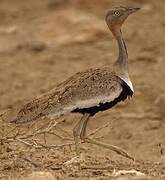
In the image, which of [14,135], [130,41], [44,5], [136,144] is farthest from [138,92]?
[44,5]

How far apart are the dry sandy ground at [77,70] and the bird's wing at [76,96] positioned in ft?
1.07

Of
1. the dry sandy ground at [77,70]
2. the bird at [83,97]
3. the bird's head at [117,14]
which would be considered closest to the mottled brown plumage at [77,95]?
the bird at [83,97]

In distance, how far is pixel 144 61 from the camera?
40.4 feet

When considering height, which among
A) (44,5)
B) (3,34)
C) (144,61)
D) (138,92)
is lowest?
(138,92)

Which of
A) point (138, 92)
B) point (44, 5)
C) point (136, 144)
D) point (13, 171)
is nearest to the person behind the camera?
point (13, 171)

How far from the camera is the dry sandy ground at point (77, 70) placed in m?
6.64

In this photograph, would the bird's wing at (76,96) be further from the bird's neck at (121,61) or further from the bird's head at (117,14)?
the bird's head at (117,14)

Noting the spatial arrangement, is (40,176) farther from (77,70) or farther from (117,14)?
(77,70)

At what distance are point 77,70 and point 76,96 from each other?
5452 mm

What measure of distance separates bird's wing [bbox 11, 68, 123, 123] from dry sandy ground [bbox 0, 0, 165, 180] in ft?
1.07

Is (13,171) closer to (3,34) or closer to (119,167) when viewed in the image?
(119,167)

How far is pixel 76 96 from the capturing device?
6465 millimetres

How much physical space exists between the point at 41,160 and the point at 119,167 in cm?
71

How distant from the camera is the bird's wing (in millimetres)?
6402
